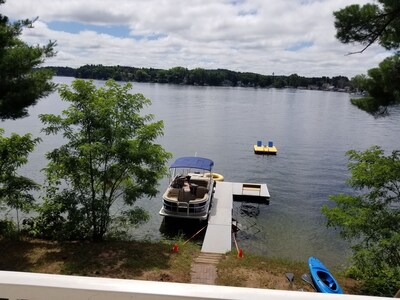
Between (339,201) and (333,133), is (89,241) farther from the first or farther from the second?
(333,133)

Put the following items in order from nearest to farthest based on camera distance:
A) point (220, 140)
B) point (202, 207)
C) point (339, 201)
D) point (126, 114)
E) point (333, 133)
A: 1. point (339, 201)
2. point (126, 114)
3. point (202, 207)
4. point (220, 140)
5. point (333, 133)

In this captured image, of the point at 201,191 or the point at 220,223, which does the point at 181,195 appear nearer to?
the point at 201,191

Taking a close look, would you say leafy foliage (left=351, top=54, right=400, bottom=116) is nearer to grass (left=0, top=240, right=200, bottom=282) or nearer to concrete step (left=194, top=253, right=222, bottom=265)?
concrete step (left=194, top=253, right=222, bottom=265)

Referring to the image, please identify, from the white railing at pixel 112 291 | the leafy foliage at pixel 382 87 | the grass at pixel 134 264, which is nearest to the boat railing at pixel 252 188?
the grass at pixel 134 264

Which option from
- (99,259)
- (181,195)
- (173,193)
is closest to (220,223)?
(181,195)

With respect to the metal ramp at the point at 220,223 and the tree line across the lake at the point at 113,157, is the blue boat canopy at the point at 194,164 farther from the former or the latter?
the tree line across the lake at the point at 113,157

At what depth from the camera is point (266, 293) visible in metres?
1.38

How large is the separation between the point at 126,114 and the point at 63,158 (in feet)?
8.36

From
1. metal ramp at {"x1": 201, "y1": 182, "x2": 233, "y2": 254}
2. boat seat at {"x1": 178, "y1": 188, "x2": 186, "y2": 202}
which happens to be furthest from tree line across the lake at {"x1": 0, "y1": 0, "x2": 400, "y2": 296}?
boat seat at {"x1": 178, "y1": 188, "x2": 186, "y2": 202}

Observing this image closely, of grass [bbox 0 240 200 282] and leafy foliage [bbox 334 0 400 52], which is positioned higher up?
leafy foliage [bbox 334 0 400 52]

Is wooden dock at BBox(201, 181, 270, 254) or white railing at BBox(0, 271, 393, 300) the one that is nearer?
white railing at BBox(0, 271, 393, 300)

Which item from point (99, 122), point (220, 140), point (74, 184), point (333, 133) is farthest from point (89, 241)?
point (333, 133)

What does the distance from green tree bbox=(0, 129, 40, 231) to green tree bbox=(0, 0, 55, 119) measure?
1.35 metres

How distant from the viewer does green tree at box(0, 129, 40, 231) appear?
1285cm
